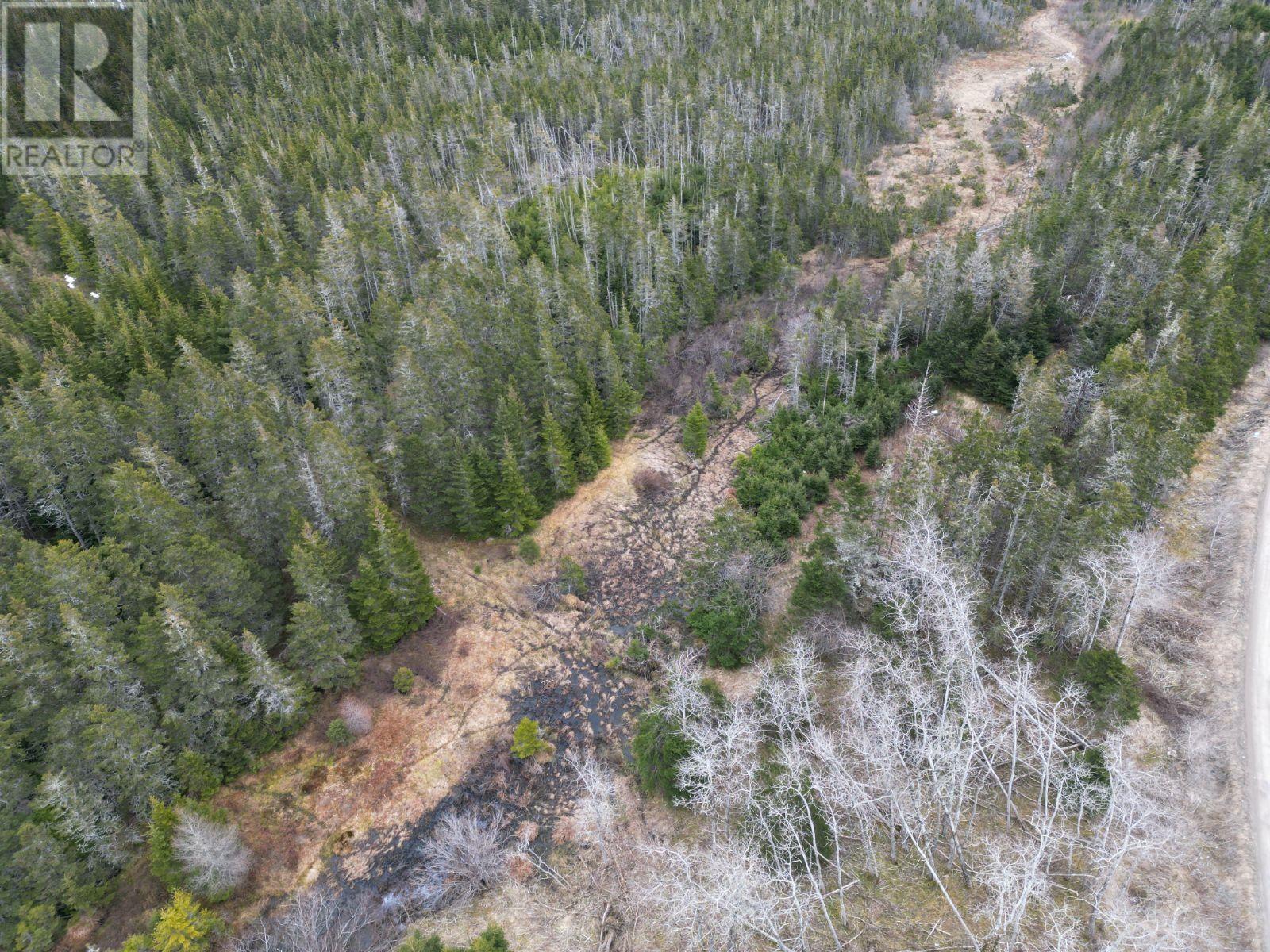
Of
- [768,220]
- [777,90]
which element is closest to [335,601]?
[768,220]

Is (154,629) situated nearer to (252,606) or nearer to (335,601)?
(252,606)

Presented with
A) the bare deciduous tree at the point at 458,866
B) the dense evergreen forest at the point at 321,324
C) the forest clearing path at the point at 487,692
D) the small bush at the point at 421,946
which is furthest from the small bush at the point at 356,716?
the small bush at the point at 421,946

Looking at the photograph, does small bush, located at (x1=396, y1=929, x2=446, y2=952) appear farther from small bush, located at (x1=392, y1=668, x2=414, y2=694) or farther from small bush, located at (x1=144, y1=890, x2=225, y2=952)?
small bush, located at (x1=392, y1=668, x2=414, y2=694)

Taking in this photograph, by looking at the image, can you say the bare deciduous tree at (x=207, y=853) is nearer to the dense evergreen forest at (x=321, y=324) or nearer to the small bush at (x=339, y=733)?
the dense evergreen forest at (x=321, y=324)

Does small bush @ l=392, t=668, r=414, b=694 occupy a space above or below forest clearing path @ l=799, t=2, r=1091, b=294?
below

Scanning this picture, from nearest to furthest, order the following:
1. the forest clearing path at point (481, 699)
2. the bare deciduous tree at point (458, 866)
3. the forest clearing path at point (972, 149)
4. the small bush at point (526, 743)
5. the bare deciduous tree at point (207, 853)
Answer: the bare deciduous tree at point (207, 853)
the bare deciduous tree at point (458, 866)
the forest clearing path at point (481, 699)
the small bush at point (526, 743)
the forest clearing path at point (972, 149)

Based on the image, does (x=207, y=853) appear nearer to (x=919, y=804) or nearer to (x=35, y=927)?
(x=35, y=927)

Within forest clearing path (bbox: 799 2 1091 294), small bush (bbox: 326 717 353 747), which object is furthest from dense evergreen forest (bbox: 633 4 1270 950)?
small bush (bbox: 326 717 353 747)
